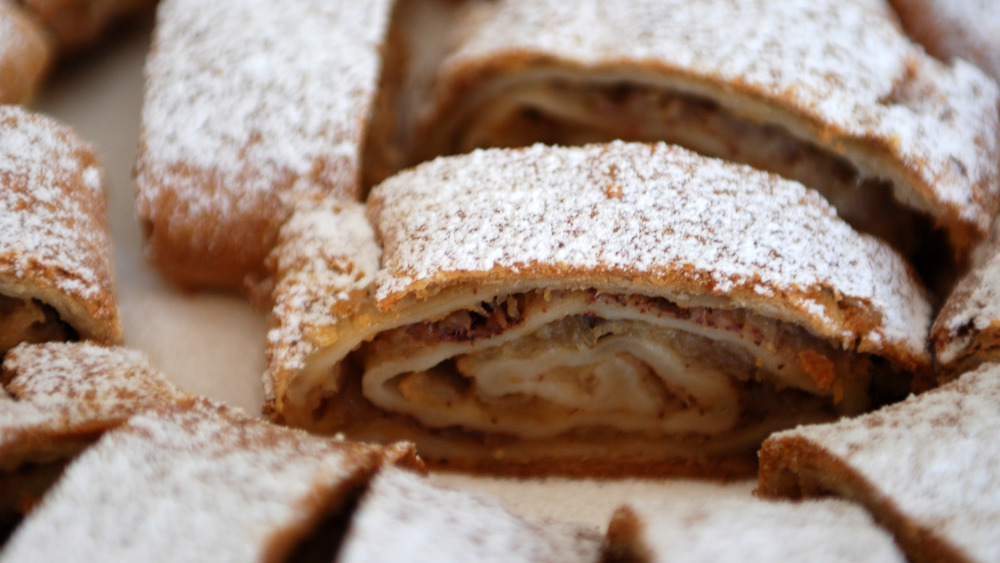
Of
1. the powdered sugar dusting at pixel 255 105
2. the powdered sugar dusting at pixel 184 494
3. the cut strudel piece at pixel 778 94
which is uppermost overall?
the cut strudel piece at pixel 778 94

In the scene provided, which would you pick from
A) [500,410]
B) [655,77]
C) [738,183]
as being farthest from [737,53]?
[500,410]

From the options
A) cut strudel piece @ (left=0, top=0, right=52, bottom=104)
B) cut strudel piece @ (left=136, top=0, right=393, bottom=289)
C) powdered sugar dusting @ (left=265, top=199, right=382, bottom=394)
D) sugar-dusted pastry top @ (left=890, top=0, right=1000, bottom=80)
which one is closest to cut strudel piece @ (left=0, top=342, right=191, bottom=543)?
powdered sugar dusting @ (left=265, top=199, right=382, bottom=394)

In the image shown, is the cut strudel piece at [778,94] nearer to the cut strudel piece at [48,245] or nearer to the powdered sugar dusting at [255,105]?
the powdered sugar dusting at [255,105]

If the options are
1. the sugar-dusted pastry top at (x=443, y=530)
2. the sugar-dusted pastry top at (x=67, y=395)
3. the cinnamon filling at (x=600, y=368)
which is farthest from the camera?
the cinnamon filling at (x=600, y=368)

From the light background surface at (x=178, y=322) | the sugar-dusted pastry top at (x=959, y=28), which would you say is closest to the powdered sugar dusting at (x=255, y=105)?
the light background surface at (x=178, y=322)

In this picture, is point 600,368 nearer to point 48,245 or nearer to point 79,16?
point 48,245

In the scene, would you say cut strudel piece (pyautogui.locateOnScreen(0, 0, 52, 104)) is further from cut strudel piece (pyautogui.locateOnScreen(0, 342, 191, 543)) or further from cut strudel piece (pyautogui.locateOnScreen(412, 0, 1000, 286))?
cut strudel piece (pyautogui.locateOnScreen(412, 0, 1000, 286))

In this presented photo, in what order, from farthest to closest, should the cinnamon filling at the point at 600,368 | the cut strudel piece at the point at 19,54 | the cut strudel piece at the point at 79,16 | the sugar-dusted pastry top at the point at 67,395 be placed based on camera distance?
the cut strudel piece at the point at 79,16, the cut strudel piece at the point at 19,54, the cinnamon filling at the point at 600,368, the sugar-dusted pastry top at the point at 67,395
